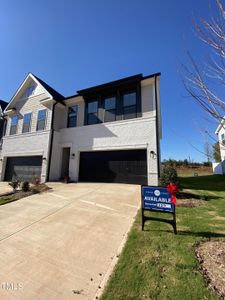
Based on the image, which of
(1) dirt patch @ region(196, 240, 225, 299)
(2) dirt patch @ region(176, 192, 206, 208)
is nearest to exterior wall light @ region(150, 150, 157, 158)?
(2) dirt patch @ region(176, 192, 206, 208)

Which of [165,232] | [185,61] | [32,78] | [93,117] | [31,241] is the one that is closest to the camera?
[185,61]

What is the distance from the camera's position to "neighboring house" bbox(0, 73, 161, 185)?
1134 cm

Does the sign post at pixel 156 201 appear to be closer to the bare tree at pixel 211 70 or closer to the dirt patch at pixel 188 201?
the bare tree at pixel 211 70

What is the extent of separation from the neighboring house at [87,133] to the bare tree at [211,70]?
25.4 feet

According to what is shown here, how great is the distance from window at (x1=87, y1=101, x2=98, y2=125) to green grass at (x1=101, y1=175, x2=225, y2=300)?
10.6 meters

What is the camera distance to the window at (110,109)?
42.2 feet

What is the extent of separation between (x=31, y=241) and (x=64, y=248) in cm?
95

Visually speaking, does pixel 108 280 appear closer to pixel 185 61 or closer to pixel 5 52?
pixel 185 61

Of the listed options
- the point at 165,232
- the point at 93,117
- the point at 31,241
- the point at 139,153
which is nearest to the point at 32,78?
the point at 93,117

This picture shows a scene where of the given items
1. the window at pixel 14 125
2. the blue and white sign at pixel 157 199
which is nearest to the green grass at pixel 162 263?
the blue and white sign at pixel 157 199

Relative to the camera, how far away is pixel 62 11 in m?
7.68

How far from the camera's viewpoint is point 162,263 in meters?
2.72

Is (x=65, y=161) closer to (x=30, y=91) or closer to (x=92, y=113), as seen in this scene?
→ (x=92, y=113)

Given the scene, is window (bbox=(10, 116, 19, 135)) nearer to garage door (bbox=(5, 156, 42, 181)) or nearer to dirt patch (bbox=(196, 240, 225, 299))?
garage door (bbox=(5, 156, 42, 181))
